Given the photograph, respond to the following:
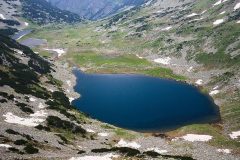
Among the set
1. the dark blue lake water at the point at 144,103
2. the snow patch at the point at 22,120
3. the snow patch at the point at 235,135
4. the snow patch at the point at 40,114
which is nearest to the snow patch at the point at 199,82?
the dark blue lake water at the point at 144,103

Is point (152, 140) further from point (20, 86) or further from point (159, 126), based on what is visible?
point (20, 86)

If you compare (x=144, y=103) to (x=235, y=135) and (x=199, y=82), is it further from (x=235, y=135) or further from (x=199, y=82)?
(x=235, y=135)

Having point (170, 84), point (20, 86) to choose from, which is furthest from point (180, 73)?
point (20, 86)

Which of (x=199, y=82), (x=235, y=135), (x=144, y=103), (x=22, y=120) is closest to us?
(x=22, y=120)

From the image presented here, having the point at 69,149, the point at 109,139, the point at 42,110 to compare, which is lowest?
the point at 69,149

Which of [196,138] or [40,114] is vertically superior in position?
[40,114]

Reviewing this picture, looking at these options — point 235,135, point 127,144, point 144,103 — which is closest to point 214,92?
point 144,103

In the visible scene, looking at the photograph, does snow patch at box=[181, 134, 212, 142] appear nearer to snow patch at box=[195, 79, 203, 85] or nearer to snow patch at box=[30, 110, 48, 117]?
snow patch at box=[30, 110, 48, 117]
